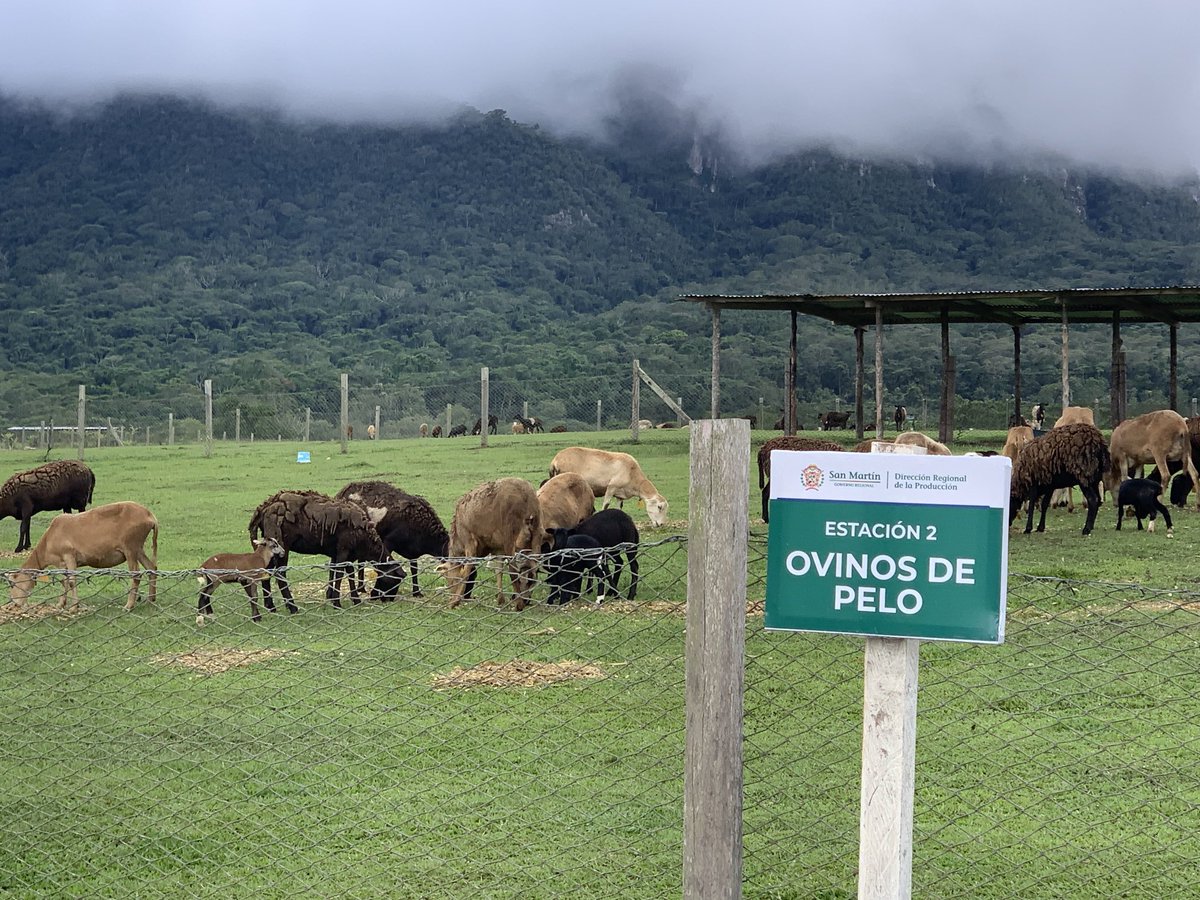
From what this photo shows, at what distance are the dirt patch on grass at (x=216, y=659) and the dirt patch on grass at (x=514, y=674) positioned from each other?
4.86 ft

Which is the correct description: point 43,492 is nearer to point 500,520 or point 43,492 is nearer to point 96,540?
point 96,540

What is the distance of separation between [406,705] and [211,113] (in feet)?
482

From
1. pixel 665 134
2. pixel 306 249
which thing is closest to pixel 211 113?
pixel 306 249

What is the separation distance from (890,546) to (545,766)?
164 inches

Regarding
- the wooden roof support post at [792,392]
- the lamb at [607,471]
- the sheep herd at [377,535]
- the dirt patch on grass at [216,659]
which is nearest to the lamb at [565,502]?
the sheep herd at [377,535]

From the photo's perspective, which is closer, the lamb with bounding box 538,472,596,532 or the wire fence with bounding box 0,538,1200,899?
the wire fence with bounding box 0,538,1200,899

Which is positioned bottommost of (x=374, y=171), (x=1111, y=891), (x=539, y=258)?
(x=1111, y=891)

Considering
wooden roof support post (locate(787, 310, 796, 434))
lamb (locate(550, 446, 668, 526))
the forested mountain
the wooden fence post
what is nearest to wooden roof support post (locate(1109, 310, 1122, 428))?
wooden roof support post (locate(787, 310, 796, 434))

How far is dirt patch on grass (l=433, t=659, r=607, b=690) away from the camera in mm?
9617

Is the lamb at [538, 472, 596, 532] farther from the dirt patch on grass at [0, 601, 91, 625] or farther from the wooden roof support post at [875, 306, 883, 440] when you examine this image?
the wooden roof support post at [875, 306, 883, 440]

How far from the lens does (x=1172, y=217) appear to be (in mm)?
130250

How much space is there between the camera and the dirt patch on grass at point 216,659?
10.4 metres

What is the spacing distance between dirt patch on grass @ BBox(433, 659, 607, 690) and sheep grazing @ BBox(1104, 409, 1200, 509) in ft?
40.6

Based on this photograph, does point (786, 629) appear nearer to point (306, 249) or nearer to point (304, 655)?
point (304, 655)
